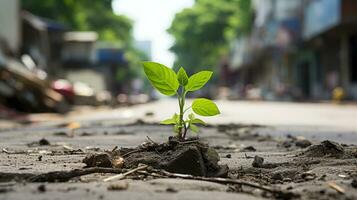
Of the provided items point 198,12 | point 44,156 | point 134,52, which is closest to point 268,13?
point 198,12

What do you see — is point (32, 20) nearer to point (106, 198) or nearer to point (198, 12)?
point (106, 198)

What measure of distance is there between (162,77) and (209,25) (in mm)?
56700

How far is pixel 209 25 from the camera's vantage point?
59.4 metres

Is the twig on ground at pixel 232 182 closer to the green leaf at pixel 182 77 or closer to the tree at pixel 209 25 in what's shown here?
the green leaf at pixel 182 77

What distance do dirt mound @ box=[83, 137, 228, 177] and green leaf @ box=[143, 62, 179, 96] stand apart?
312mm

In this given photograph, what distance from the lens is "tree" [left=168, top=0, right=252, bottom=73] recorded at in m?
54.9

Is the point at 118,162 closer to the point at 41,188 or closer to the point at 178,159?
the point at 178,159

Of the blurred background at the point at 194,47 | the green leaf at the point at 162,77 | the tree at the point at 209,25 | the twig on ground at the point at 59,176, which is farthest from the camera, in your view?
the tree at the point at 209,25

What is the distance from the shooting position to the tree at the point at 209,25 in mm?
54938

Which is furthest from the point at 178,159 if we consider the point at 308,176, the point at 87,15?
the point at 87,15

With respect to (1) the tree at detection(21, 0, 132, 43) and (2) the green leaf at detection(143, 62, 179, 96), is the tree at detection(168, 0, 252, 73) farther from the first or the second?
(2) the green leaf at detection(143, 62, 179, 96)

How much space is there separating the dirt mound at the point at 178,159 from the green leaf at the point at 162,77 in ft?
1.03

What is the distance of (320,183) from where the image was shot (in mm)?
2891

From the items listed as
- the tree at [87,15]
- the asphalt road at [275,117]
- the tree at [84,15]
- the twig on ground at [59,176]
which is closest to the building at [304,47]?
the asphalt road at [275,117]
